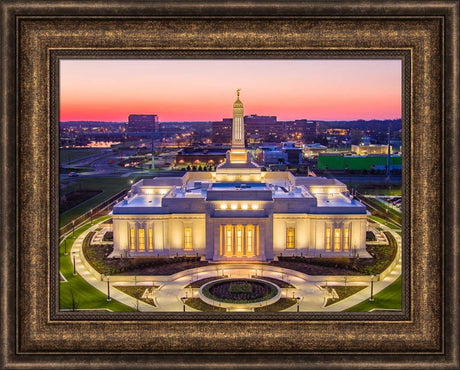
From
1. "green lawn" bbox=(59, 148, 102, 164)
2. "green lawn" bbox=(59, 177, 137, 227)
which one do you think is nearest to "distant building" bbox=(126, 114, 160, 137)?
"green lawn" bbox=(59, 148, 102, 164)

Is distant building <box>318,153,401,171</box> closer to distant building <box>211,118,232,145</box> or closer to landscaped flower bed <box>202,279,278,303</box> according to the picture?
landscaped flower bed <box>202,279,278,303</box>

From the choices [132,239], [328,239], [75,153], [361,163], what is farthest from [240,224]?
[75,153]


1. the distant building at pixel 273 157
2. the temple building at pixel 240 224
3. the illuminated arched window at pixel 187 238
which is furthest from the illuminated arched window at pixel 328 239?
the distant building at pixel 273 157

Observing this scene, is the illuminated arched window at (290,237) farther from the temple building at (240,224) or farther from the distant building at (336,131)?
the distant building at (336,131)

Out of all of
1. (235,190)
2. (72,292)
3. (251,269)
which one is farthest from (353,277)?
(72,292)

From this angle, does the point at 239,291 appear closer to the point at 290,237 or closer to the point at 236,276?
the point at 236,276
